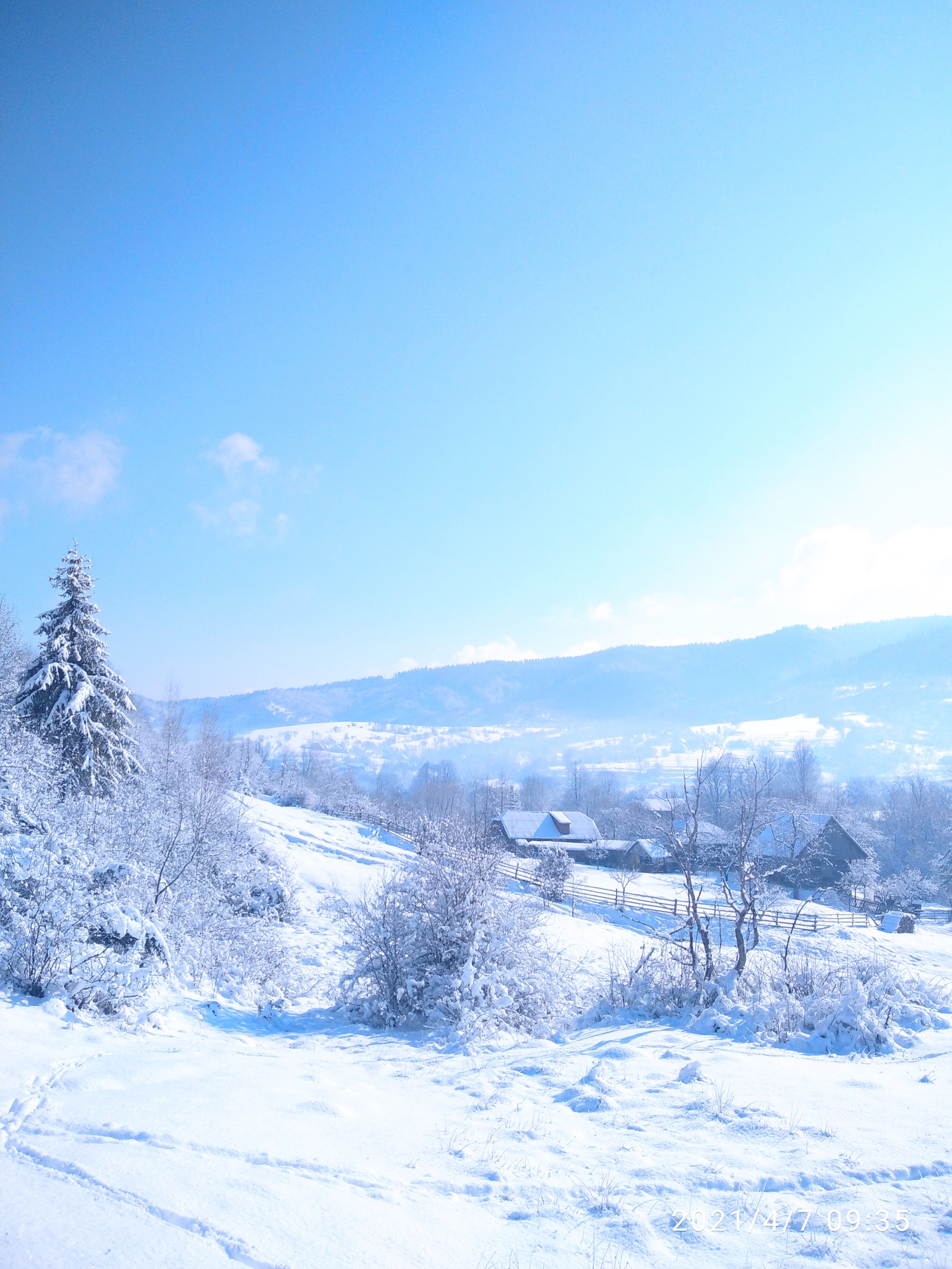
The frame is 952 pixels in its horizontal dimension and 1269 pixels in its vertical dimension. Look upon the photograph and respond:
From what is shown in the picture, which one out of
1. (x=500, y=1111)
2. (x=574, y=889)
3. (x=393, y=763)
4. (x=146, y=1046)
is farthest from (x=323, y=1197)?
(x=393, y=763)

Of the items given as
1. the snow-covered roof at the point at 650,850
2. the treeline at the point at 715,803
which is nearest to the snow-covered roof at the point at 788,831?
the treeline at the point at 715,803

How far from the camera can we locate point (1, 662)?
27359 millimetres

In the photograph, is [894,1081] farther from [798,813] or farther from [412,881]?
[798,813]

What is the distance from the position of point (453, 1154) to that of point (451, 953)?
250 inches

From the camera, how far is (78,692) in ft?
66.8

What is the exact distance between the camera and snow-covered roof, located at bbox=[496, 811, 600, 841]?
184ft

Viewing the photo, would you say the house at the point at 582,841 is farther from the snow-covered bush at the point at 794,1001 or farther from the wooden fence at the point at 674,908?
the snow-covered bush at the point at 794,1001

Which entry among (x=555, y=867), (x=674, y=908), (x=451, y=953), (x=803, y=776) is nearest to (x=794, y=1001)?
(x=451, y=953)

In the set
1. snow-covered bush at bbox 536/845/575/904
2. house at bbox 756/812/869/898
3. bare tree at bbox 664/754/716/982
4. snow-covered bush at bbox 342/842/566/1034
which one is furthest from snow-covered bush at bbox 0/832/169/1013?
house at bbox 756/812/869/898

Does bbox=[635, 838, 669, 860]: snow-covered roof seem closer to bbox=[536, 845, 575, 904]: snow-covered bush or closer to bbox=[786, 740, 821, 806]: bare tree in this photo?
bbox=[536, 845, 575, 904]: snow-covered bush
